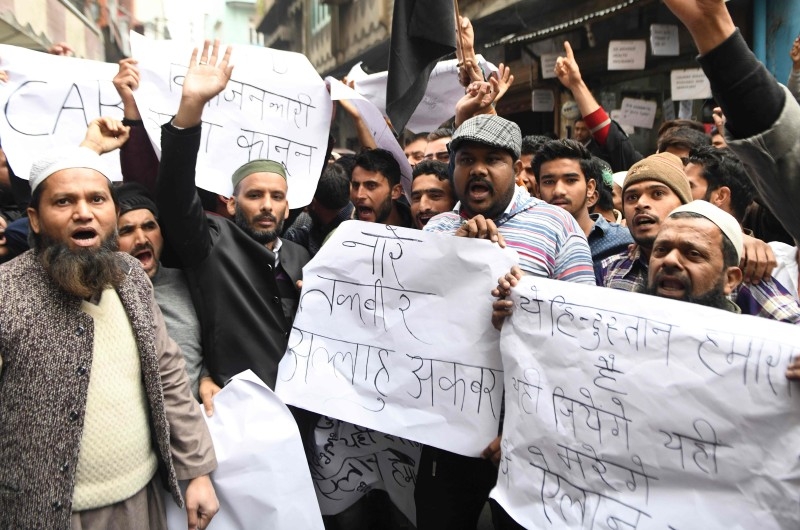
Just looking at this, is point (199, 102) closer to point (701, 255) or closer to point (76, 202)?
point (76, 202)

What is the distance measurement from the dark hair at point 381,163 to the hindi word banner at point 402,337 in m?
1.12

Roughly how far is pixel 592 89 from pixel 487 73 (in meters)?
5.04

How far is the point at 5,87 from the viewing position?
11.4 feet

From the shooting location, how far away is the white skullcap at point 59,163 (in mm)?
2299

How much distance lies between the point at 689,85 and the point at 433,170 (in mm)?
3760

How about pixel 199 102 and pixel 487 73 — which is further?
pixel 487 73

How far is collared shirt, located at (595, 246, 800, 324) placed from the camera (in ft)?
7.53

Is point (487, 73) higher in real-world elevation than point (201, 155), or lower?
higher

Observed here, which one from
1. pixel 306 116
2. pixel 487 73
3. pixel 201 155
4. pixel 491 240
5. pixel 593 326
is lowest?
pixel 593 326

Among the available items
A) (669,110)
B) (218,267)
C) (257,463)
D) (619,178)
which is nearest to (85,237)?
(218,267)

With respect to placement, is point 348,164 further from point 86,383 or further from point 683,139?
point 86,383

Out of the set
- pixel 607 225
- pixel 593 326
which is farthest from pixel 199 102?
pixel 607 225

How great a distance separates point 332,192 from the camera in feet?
13.3

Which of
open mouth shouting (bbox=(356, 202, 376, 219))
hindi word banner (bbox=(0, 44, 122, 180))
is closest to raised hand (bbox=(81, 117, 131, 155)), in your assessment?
hindi word banner (bbox=(0, 44, 122, 180))
